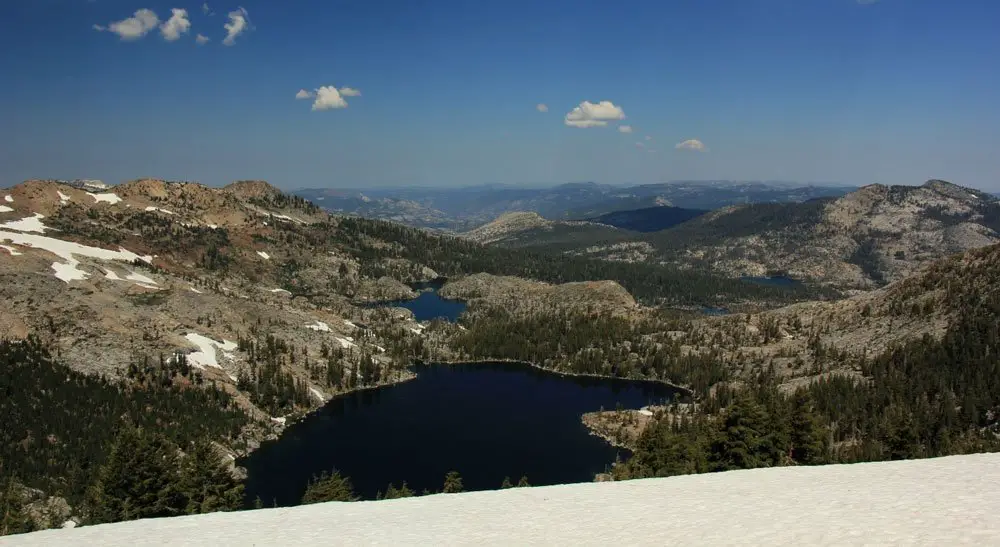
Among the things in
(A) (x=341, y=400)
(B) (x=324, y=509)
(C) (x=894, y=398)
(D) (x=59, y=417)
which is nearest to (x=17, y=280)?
(D) (x=59, y=417)

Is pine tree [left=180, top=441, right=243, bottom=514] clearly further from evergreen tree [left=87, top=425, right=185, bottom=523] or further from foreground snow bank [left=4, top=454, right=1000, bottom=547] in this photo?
foreground snow bank [left=4, top=454, right=1000, bottom=547]

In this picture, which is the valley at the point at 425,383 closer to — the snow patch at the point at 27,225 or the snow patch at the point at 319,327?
the snow patch at the point at 27,225

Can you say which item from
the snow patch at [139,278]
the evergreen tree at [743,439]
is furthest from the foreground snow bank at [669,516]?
the snow patch at [139,278]

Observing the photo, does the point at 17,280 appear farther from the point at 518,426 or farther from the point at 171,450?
the point at 518,426

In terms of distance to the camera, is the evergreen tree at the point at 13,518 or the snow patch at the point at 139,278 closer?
the evergreen tree at the point at 13,518

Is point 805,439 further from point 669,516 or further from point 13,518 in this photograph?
point 13,518

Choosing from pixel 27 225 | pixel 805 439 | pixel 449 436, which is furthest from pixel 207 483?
pixel 27 225
